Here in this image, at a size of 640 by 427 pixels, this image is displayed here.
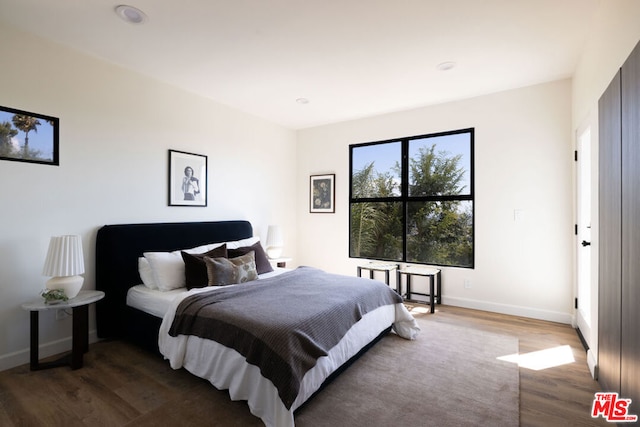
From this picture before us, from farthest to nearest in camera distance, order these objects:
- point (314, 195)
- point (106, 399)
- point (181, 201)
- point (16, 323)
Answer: point (314, 195) → point (181, 201) → point (16, 323) → point (106, 399)

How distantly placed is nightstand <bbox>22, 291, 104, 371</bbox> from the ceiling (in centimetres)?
220

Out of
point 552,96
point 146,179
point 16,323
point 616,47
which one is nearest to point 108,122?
point 146,179

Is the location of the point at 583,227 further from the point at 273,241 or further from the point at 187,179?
the point at 187,179

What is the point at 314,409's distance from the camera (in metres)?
1.95

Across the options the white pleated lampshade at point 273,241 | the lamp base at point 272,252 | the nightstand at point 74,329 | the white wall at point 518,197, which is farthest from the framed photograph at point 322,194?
the nightstand at point 74,329

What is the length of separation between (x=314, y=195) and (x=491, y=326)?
3.19 meters

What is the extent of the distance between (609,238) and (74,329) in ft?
12.7

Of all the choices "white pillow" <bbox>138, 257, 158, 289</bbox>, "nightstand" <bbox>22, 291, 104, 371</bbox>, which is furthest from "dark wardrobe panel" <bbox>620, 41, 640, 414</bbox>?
"nightstand" <bbox>22, 291, 104, 371</bbox>

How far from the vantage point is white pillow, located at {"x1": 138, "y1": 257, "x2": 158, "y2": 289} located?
2.96 metres

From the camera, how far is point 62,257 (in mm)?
2398

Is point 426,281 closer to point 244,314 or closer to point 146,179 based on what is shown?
point 244,314

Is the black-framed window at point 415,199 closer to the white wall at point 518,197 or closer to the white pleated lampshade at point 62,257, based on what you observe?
the white wall at point 518,197

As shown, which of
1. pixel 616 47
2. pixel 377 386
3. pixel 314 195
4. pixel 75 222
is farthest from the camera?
pixel 314 195

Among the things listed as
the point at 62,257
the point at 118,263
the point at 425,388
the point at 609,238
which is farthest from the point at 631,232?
the point at 118,263
